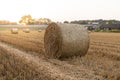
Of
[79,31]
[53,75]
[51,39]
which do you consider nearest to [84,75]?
[53,75]

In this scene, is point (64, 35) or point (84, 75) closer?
point (84, 75)

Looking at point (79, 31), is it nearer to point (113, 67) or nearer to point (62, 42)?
point (62, 42)

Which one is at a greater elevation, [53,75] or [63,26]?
[63,26]

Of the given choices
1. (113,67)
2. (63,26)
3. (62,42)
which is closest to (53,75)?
(113,67)

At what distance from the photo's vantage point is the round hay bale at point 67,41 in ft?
30.4

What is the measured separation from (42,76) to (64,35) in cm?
344

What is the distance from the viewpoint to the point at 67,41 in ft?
30.3

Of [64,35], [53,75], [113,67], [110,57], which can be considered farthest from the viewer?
[110,57]

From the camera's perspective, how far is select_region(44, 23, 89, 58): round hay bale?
30.4ft

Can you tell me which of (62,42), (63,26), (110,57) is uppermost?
(63,26)

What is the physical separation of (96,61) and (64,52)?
128 centimetres

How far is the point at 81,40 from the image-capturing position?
9.63 meters

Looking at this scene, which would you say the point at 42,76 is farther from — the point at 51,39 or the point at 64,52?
the point at 51,39

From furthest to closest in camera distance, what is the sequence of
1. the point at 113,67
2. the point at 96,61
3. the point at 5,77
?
the point at 96,61
the point at 113,67
the point at 5,77
